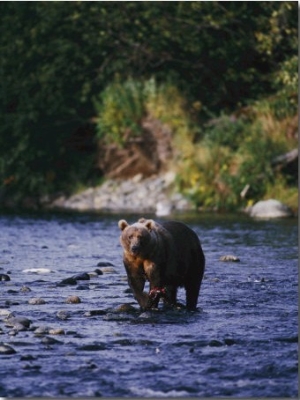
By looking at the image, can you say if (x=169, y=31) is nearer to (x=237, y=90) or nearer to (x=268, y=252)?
(x=237, y=90)

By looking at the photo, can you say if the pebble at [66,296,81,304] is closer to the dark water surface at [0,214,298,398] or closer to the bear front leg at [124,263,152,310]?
the dark water surface at [0,214,298,398]

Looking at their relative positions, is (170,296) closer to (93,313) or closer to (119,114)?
(93,313)

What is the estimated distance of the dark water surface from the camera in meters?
6.29

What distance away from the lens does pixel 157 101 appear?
23266 mm

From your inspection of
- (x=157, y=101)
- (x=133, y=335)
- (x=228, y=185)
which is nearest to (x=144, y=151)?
(x=157, y=101)

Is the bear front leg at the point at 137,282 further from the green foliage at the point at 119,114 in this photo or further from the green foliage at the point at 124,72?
the green foliage at the point at 119,114

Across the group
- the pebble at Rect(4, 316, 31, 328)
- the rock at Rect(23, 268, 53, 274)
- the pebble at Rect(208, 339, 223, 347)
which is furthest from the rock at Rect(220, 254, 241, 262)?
the pebble at Rect(208, 339, 223, 347)

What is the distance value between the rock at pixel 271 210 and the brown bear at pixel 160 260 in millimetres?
9910

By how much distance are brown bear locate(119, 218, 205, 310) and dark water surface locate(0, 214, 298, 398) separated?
18cm

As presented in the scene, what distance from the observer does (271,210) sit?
18.7 meters

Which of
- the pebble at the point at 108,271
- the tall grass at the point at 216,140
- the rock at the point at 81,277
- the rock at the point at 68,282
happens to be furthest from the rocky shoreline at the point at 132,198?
the rock at the point at 68,282

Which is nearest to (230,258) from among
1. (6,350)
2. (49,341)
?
(49,341)

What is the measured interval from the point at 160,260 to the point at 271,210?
10.5m

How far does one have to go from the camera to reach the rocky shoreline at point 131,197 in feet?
72.3
